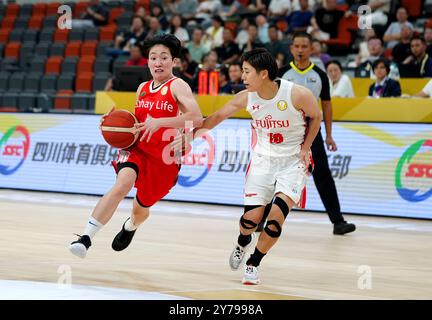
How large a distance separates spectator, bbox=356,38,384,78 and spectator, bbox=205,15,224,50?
3810 millimetres

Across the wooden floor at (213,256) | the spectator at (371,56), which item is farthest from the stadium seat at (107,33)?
the wooden floor at (213,256)

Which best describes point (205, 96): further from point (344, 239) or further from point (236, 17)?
point (236, 17)

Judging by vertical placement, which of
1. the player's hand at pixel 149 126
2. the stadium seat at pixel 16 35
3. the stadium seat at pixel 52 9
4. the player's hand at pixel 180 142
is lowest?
the player's hand at pixel 180 142

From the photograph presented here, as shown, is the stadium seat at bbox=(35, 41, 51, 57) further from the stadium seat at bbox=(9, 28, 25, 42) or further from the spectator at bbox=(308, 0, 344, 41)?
the spectator at bbox=(308, 0, 344, 41)

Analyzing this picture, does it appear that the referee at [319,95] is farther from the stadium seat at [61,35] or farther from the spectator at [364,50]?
the stadium seat at [61,35]

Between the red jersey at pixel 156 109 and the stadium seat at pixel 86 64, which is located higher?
the stadium seat at pixel 86 64

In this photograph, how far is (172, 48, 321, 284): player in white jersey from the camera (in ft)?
23.4

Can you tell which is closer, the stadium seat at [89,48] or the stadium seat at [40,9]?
the stadium seat at [89,48]

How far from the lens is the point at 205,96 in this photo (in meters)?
14.5

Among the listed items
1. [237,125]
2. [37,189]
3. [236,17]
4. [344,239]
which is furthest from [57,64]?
[344,239]

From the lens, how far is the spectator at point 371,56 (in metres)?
15.7

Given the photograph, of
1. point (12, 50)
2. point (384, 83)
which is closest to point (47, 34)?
point (12, 50)

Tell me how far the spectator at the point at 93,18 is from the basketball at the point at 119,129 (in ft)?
57.4

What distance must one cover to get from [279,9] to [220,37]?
1649 millimetres
